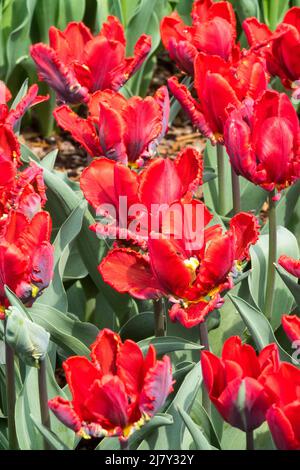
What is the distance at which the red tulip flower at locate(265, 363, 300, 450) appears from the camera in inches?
47.4

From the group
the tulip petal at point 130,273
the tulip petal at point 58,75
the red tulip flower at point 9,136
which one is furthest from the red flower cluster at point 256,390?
the tulip petal at point 58,75

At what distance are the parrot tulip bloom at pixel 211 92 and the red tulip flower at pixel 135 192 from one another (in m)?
0.25

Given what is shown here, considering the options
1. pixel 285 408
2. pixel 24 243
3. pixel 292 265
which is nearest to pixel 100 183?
pixel 24 243

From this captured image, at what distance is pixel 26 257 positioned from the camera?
4.84ft

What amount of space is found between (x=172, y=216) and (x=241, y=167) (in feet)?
0.87

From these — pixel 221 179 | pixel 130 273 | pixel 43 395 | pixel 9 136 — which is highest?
pixel 9 136

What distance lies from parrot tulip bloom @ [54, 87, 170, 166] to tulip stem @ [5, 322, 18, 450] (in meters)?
0.46

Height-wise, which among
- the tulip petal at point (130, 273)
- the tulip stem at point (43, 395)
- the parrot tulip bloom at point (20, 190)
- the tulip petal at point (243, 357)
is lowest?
the tulip stem at point (43, 395)

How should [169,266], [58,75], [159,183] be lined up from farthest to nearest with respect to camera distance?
1. [58,75]
2. [159,183]
3. [169,266]

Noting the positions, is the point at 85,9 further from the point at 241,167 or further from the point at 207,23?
the point at 241,167

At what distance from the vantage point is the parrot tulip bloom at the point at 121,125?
71.5 inches

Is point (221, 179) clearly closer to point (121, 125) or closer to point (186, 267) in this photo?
point (121, 125)

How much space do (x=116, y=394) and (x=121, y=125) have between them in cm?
70

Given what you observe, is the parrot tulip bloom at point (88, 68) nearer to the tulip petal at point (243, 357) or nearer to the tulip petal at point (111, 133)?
the tulip petal at point (111, 133)
